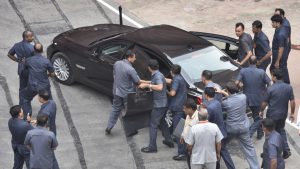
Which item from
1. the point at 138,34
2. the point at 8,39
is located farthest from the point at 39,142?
the point at 8,39

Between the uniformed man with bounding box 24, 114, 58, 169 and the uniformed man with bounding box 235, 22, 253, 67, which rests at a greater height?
the uniformed man with bounding box 235, 22, 253, 67

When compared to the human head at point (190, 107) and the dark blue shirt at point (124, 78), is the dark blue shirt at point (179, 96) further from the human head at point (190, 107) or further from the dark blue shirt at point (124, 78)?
the human head at point (190, 107)

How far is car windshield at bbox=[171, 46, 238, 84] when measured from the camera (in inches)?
514

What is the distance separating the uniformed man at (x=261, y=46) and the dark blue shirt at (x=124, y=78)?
3.25 metres

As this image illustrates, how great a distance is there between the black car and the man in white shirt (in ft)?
6.90

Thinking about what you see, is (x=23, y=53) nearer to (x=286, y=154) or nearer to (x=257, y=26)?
(x=257, y=26)

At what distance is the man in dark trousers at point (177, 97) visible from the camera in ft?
39.2

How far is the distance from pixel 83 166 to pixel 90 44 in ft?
11.1

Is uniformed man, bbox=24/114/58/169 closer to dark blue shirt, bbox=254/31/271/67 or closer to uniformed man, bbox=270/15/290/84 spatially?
dark blue shirt, bbox=254/31/271/67

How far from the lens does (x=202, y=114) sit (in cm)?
1029

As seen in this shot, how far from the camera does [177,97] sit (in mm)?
12070

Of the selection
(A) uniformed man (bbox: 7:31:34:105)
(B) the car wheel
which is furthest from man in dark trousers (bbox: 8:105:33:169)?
(B) the car wheel

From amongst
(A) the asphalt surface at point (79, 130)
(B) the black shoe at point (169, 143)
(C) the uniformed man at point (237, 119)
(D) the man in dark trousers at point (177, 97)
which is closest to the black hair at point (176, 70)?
(D) the man in dark trousers at point (177, 97)

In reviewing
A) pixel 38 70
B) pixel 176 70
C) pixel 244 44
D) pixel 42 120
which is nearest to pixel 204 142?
pixel 176 70
